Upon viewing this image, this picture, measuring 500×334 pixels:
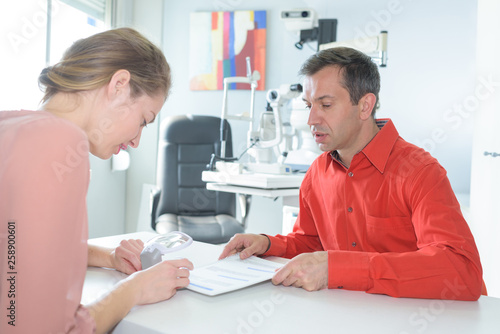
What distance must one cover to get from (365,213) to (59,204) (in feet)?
2.86

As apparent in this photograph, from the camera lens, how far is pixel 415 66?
3.01 m

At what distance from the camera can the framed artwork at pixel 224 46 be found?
3506 mm

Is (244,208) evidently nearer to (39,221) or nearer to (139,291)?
(139,291)

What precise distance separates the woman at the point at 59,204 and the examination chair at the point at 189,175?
1.91m

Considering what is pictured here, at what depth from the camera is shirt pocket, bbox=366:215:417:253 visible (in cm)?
120

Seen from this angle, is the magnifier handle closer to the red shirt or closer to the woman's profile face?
the woman's profile face

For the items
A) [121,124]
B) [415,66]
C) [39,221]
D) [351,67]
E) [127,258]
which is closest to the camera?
[39,221]

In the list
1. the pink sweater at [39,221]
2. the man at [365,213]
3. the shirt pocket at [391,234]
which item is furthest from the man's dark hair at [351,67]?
the pink sweater at [39,221]

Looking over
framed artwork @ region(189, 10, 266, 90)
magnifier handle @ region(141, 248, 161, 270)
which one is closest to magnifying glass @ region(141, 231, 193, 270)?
magnifier handle @ region(141, 248, 161, 270)
